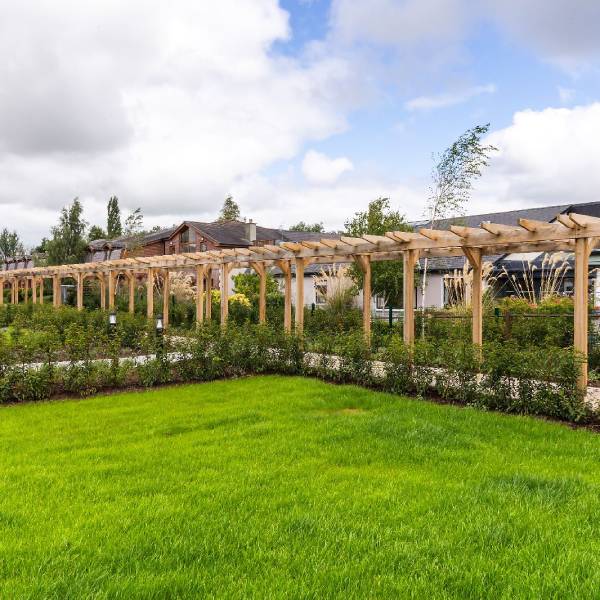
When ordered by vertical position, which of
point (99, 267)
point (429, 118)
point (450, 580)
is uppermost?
point (429, 118)

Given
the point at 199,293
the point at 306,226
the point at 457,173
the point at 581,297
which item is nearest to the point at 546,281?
the point at 457,173

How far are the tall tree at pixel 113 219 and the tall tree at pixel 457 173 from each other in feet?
131

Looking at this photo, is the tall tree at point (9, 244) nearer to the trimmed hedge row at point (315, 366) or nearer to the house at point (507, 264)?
the house at point (507, 264)

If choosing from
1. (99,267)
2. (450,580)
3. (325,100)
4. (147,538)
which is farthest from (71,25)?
(99,267)

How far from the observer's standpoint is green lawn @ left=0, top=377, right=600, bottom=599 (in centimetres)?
252

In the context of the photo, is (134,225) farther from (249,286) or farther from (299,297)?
(299,297)

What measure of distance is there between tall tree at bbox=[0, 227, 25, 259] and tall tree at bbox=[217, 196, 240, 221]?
3269 cm

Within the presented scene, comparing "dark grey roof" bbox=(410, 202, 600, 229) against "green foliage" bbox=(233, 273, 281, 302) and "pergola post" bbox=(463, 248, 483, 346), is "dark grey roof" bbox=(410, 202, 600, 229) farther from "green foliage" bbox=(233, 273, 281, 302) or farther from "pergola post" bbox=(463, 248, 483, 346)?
"pergola post" bbox=(463, 248, 483, 346)

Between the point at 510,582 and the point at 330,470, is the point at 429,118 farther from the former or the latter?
the point at 510,582

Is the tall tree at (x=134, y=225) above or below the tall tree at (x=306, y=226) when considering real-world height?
below

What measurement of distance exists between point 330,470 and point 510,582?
1667 millimetres

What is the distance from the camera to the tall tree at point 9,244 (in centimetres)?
6731

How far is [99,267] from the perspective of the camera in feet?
60.6

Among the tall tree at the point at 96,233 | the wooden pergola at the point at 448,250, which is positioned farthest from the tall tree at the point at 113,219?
the wooden pergola at the point at 448,250
